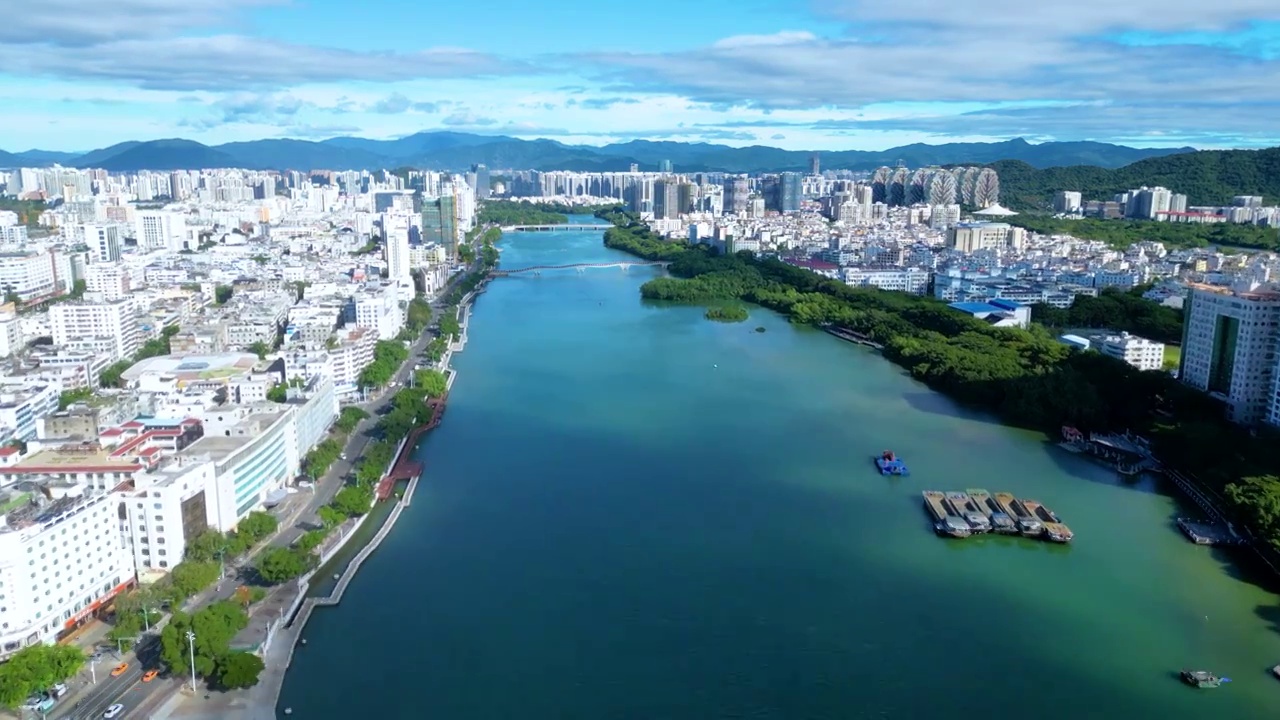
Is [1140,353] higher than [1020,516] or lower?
higher

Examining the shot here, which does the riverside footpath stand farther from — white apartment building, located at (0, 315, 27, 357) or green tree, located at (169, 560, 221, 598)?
white apartment building, located at (0, 315, 27, 357)

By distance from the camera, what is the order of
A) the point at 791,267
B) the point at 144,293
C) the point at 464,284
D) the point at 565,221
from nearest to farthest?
the point at 144,293, the point at 464,284, the point at 791,267, the point at 565,221

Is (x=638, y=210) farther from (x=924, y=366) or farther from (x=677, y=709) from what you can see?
(x=677, y=709)

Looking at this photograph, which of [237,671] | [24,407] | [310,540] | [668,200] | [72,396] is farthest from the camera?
[668,200]

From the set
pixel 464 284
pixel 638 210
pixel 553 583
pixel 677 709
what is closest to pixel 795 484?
pixel 553 583

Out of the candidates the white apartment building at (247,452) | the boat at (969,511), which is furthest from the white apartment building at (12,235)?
the boat at (969,511)

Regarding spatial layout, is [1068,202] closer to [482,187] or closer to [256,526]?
[482,187]

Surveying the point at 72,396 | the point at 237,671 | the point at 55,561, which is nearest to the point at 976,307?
the point at 72,396
